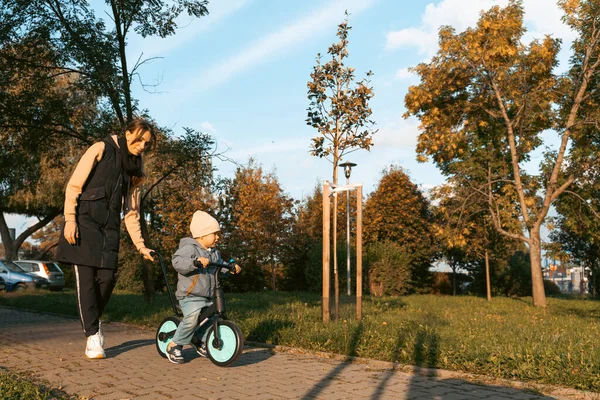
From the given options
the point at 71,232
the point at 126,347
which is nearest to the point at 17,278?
the point at 126,347

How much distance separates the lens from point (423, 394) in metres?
5.11

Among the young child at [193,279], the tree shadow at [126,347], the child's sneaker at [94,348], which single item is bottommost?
the tree shadow at [126,347]

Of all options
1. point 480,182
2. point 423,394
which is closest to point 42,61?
point 423,394

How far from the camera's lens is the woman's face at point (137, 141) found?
6.33m

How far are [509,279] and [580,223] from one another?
45.4ft

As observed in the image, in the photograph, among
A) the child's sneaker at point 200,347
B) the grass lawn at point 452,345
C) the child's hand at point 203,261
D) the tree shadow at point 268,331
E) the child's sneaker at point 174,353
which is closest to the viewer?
the grass lawn at point 452,345

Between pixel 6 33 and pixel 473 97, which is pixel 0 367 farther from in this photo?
pixel 473 97

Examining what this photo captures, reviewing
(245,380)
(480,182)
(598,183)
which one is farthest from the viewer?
(480,182)

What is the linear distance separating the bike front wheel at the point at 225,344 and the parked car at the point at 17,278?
916 inches

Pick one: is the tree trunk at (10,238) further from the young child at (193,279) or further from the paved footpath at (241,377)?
the young child at (193,279)

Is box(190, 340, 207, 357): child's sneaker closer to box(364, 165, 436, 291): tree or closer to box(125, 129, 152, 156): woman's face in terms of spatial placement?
box(125, 129, 152, 156): woman's face

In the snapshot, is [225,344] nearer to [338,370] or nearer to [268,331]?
[338,370]

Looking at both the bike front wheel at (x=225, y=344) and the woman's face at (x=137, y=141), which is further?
the woman's face at (x=137, y=141)

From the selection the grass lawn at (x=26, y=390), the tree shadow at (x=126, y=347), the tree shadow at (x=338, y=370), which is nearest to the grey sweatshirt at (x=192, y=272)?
the tree shadow at (x=126, y=347)
